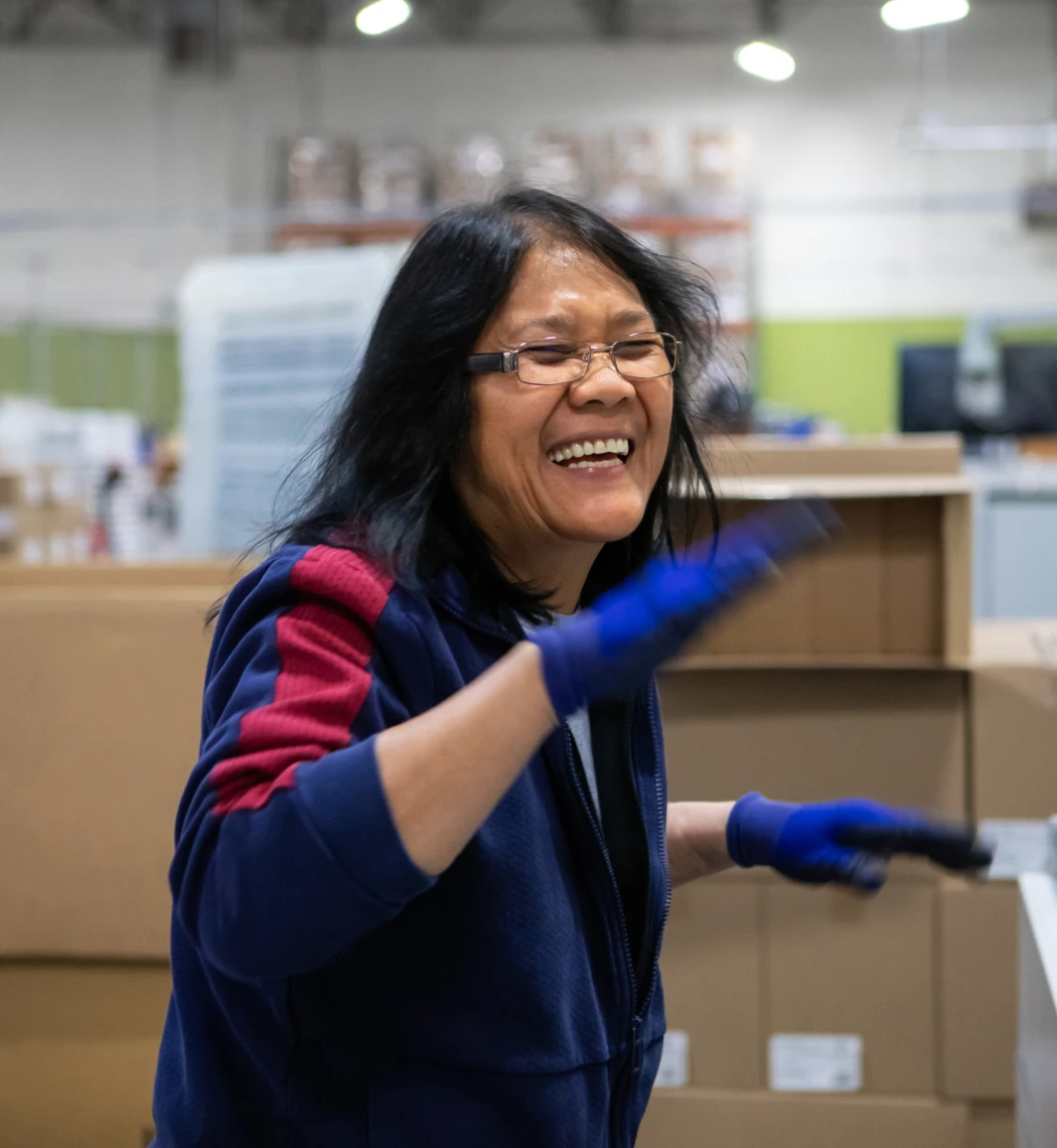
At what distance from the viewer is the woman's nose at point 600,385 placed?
38.4 inches

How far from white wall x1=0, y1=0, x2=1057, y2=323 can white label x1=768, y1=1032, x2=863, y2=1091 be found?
23.4 feet

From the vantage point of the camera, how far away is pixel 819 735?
6.39ft

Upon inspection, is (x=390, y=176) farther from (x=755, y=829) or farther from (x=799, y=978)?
(x=755, y=829)

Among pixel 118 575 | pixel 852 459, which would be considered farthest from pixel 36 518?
pixel 852 459

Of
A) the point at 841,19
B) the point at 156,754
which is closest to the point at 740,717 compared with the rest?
the point at 156,754

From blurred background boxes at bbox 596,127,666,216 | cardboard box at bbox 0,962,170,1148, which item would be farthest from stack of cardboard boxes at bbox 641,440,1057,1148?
blurred background boxes at bbox 596,127,666,216

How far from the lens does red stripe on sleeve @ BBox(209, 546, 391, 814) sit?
2.52 feet

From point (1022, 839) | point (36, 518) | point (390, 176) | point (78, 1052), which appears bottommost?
point (78, 1052)

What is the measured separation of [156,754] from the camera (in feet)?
5.91

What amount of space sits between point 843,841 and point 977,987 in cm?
101

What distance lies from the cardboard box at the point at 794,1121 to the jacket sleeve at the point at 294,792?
4.54ft

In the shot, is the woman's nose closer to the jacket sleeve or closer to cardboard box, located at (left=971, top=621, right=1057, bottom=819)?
the jacket sleeve

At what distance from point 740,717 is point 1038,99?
8013 mm

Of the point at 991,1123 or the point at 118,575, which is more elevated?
the point at 118,575
